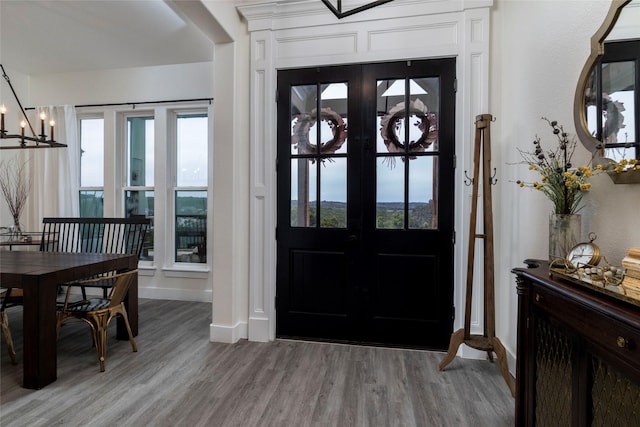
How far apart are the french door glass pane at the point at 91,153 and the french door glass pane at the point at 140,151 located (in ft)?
1.32

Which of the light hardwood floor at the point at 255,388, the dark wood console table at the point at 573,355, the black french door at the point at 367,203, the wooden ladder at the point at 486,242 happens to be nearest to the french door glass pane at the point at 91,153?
the light hardwood floor at the point at 255,388

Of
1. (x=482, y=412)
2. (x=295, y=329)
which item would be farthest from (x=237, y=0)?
(x=482, y=412)

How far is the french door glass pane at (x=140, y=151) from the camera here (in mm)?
4383

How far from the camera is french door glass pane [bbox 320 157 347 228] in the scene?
9.53 ft

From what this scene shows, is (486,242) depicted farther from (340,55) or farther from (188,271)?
(188,271)

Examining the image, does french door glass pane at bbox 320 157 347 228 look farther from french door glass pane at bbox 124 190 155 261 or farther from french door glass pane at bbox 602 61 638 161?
french door glass pane at bbox 124 190 155 261

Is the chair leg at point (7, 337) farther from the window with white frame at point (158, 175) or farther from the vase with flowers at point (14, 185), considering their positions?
the vase with flowers at point (14, 185)

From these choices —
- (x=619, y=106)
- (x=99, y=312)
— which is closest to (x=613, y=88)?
(x=619, y=106)

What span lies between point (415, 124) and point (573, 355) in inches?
81.6

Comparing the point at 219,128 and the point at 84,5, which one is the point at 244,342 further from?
the point at 84,5

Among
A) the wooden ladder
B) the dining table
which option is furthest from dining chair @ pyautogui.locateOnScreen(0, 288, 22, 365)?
the wooden ladder

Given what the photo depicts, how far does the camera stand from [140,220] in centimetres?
353

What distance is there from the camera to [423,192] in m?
2.78

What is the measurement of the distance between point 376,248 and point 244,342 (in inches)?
58.2
